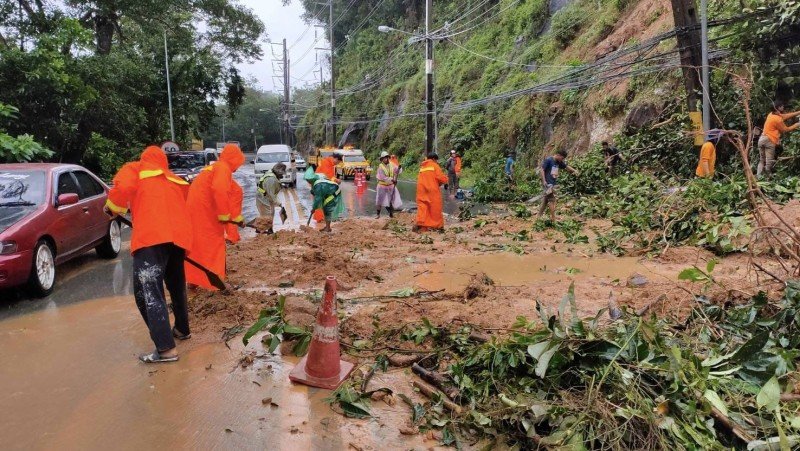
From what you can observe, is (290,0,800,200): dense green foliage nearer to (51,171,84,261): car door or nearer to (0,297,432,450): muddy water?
(0,297,432,450): muddy water

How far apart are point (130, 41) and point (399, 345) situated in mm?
31438

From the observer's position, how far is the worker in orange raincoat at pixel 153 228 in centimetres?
425

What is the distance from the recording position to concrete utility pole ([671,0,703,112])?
1267 centimetres

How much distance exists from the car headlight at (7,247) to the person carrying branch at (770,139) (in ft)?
39.6

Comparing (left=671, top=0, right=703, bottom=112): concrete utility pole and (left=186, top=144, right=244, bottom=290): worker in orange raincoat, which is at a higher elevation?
(left=671, top=0, right=703, bottom=112): concrete utility pole

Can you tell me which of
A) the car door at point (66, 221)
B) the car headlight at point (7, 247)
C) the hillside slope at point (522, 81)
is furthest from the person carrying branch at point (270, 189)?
the hillside slope at point (522, 81)

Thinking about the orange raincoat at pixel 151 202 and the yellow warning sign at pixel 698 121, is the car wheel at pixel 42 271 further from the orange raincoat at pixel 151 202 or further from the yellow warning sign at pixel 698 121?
the yellow warning sign at pixel 698 121

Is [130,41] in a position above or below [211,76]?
above

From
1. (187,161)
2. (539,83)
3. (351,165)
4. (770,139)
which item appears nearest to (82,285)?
(187,161)

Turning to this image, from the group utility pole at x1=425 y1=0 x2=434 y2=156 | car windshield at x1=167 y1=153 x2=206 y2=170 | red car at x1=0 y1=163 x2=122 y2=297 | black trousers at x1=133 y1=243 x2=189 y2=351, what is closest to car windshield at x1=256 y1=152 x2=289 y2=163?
utility pole at x1=425 y1=0 x2=434 y2=156

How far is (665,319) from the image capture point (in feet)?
13.3

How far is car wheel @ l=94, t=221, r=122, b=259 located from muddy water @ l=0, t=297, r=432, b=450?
366 cm

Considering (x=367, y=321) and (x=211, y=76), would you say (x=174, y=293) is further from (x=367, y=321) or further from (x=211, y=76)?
(x=211, y=76)

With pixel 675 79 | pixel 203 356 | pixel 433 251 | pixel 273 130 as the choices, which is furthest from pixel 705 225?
pixel 273 130
